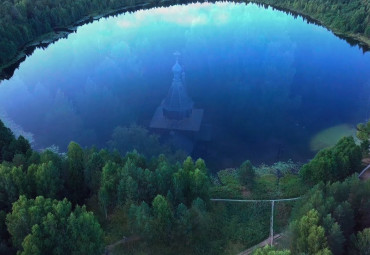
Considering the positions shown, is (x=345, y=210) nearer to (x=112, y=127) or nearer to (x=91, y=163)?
(x=91, y=163)

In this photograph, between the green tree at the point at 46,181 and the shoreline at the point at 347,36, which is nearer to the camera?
the green tree at the point at 46,181

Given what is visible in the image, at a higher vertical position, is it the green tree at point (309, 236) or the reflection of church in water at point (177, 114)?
the reflection of church in water at point (177, 114)

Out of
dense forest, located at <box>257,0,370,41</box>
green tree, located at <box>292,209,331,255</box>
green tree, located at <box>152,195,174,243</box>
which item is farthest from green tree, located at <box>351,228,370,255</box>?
dense forest, located at <box>257,0,370,41</box>

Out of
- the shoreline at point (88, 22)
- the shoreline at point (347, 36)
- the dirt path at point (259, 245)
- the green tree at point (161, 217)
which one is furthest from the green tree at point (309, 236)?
the shoreline at point (347, 36)

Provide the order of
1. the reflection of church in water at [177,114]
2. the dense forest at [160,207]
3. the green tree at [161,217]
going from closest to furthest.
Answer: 1. the dense forest at [160,207]
2. the green tree at [161,217]
3. the reflection of church in water at [177,114]

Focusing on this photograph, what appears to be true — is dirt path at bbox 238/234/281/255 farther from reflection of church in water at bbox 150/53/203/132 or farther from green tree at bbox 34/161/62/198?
reflection of church in water at bbox 150/53/203/132

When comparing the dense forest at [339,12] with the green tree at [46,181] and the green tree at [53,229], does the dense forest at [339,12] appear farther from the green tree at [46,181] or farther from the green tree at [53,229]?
the green tree at [53,229]

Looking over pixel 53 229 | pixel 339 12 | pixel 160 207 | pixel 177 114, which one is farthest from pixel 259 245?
pixel 339 12

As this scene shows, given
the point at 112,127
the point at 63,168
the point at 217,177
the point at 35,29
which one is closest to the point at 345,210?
the point at 217,177
